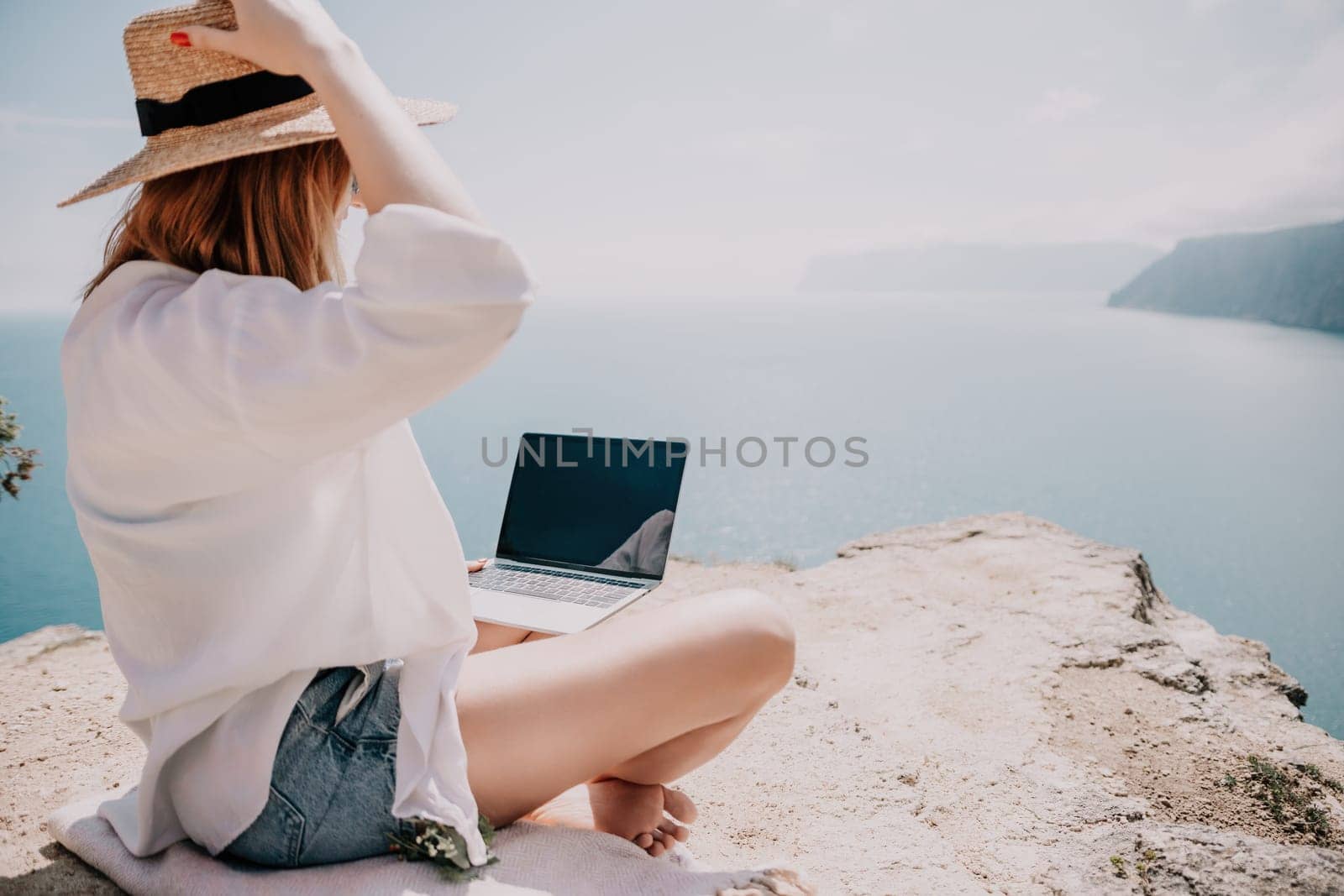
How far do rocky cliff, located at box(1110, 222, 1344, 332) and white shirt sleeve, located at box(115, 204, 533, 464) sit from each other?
63.9 ft

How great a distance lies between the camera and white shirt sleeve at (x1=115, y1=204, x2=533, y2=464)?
2.49ft

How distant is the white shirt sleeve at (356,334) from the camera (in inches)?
29.8

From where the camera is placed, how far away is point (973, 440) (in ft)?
51.0

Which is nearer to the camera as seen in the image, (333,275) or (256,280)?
(256,280)

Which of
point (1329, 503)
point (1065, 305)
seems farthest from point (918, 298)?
point (1329, 503)

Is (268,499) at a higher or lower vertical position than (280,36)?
lower

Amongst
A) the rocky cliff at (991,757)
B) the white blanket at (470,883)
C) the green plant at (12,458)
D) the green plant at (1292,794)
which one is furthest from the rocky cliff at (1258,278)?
the green plant at (12,458)

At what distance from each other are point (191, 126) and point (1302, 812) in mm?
2617

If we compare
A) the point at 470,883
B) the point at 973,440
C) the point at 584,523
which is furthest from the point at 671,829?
the point at 973,440

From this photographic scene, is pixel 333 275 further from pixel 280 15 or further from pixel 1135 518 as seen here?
pixel 1135 518

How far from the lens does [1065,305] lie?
3172 cm

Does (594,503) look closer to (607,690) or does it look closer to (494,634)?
(494,634)

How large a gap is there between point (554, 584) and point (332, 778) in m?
A: 0.86

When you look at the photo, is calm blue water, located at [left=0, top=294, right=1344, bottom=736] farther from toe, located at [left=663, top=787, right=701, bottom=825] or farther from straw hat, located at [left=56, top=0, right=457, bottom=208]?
straw hat, located at [left=56, top=0, right=457, bottom=208]
